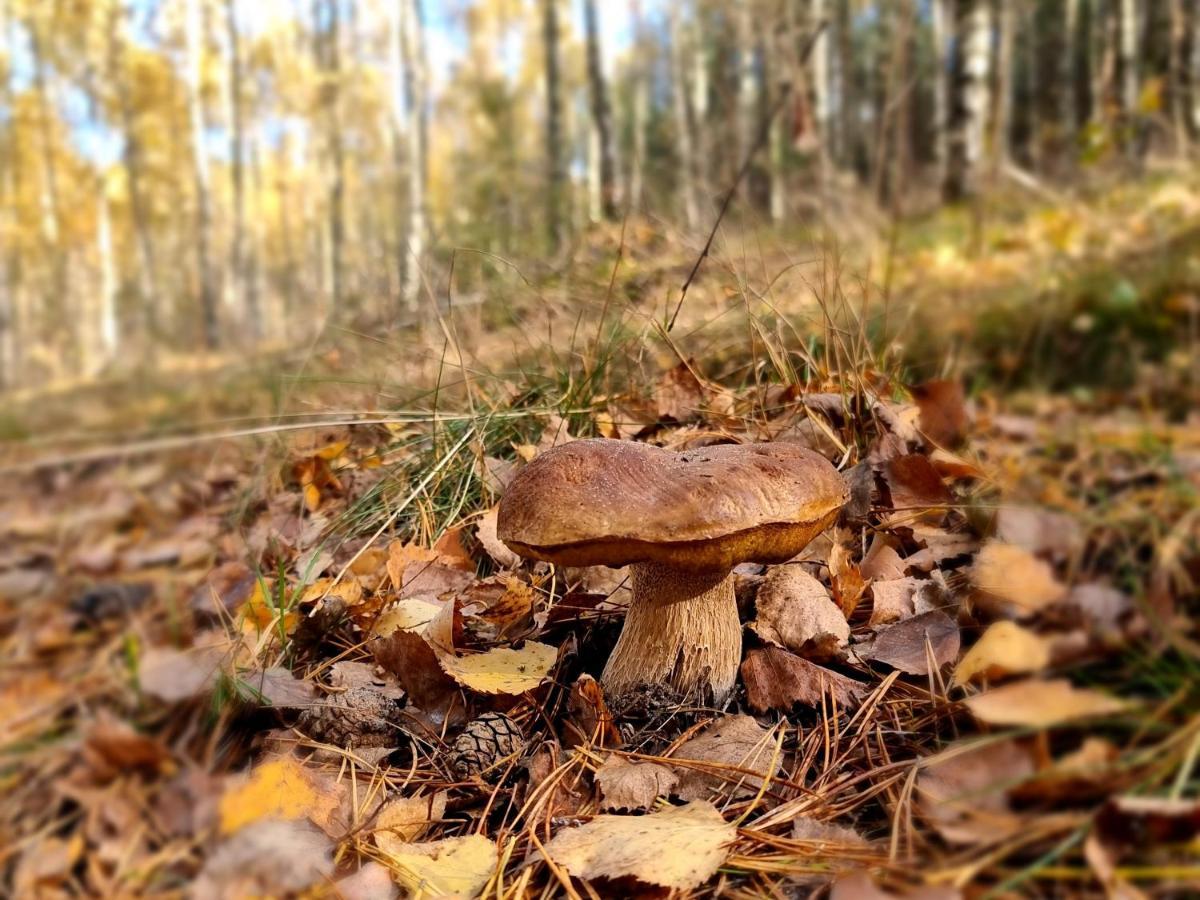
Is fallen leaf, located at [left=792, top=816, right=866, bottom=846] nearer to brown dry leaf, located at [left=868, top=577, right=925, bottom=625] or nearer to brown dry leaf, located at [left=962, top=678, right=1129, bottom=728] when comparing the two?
brown dry leaf, located at [left=962, top=678, right=1129, bottom=728]

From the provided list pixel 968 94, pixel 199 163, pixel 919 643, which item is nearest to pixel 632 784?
pixel 919 643

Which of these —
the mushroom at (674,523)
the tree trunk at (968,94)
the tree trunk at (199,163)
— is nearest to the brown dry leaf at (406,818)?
the mushroom at (674,523)

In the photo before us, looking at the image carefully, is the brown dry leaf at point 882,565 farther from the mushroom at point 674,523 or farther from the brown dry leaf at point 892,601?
the mushroom at point 674,523

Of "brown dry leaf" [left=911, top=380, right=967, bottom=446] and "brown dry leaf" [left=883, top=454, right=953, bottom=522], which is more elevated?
"brown dry leaf" [left=911, top=380, right=967, bottom=446]

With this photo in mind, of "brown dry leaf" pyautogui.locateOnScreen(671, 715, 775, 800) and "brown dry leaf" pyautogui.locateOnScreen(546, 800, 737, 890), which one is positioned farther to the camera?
"brown dry leaf" pyautogui.locateOnScreen(671, 715, 775, 800)

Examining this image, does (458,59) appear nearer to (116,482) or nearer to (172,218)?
(172,218)

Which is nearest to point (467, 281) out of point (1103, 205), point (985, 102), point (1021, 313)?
point (1021, 313)

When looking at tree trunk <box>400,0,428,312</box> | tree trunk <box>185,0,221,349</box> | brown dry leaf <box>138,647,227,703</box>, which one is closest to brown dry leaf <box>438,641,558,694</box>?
brown dry leaf <box>138,647,227,703</box>
